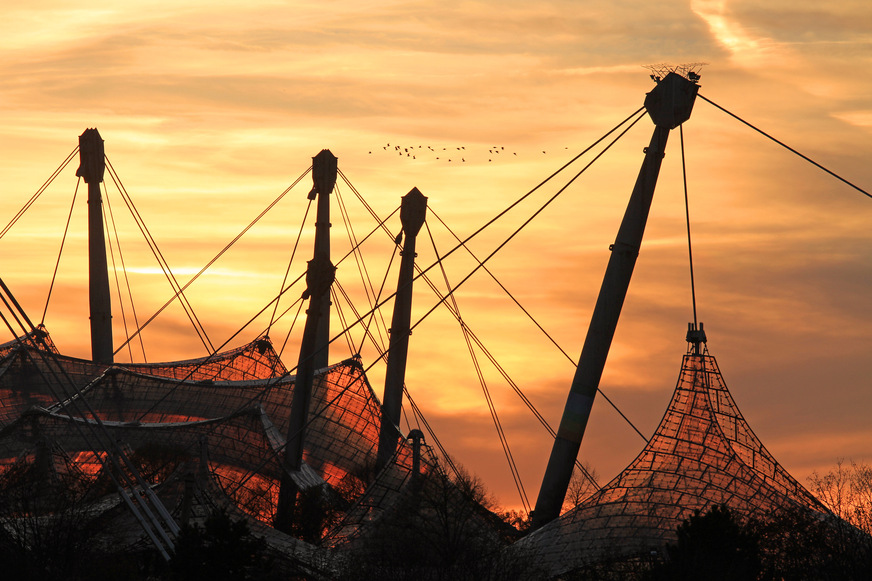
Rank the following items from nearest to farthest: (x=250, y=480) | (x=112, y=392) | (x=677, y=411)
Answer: (x=677, y=411) → (x=250, y=480) → (x=112, y=392)

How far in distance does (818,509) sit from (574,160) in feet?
60.3

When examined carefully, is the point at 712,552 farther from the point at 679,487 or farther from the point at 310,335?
the point at 310,335

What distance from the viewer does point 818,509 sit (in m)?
53.4

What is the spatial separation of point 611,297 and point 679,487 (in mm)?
9424

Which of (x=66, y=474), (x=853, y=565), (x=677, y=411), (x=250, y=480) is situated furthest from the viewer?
(x=250, y=480)

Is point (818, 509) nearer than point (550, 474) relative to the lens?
Yes

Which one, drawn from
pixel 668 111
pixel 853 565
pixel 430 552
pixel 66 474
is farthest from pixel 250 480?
pixel 853 565

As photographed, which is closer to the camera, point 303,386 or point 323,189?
point 303,386

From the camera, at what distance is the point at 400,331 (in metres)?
77.9

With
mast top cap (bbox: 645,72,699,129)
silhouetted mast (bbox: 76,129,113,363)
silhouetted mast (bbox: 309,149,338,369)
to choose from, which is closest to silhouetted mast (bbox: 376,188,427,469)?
silhouetted mast (bbox: 309,149,338,369)

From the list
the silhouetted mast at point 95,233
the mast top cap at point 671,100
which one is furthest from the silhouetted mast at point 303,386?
the mast top cap at point 671,100

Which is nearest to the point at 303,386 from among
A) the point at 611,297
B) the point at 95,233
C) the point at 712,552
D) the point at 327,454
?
the point at 327,454

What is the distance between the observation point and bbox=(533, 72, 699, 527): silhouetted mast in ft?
197

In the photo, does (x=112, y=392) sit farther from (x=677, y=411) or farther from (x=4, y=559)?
(x=677, y=411)
